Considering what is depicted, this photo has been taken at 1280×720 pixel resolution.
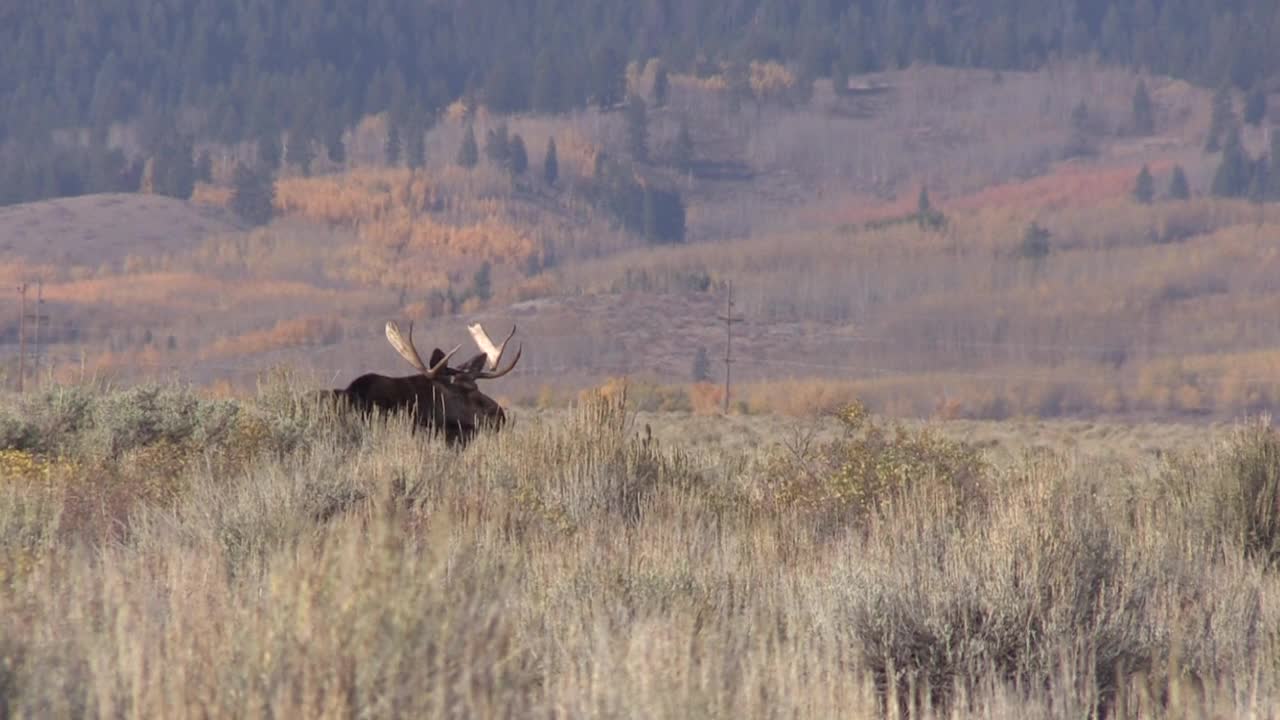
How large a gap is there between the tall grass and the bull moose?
21.2 inches

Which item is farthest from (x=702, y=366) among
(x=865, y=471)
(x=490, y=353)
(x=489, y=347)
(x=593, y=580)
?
(x=593, y=580)

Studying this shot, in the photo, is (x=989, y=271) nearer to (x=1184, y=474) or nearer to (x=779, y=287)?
(x=779, y=287)

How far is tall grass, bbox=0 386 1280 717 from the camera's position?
596 cm

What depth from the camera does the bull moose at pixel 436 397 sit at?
50.4 feet

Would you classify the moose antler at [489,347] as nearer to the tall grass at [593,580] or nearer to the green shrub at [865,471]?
the tall grass at [593,580]

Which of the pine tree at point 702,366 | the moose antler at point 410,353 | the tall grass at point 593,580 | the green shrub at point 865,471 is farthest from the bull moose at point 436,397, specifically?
the pine tree at point 702,366

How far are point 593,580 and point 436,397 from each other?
7.26 metres

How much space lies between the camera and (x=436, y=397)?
15664 mm

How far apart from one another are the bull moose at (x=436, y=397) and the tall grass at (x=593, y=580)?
0.54m

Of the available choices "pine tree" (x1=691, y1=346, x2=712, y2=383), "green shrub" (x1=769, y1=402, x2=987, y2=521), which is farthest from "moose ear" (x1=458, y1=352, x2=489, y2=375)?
"pine tree" (x1=691, y1=346, x2=712, y2=383)

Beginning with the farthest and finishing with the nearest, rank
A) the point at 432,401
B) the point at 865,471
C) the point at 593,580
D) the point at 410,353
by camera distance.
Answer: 1. the point at 410,353
2. the point at 432,401
3. the point at 865,471
4. the point at 593,580

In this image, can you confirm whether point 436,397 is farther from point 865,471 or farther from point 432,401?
point 865,471

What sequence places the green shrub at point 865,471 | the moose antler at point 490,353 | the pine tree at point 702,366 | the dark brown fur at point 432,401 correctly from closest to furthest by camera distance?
the green shrub at point 865,471 < the dark brown fur at point 432,401 < the moose antler at point 490,353 < the pine tree at point 702,366

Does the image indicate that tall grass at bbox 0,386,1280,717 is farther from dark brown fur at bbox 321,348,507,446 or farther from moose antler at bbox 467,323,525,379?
moose antler at bbox 467,323,525,379
